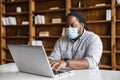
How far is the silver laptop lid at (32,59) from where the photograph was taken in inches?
49.5

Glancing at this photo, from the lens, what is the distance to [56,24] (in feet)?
14.4

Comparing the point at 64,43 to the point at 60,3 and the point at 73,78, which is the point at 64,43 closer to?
the point at 73,78

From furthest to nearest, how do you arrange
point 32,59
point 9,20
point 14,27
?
point 14,27 < point 9,20 < point 32,59

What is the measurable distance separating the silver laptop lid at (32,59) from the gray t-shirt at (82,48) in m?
0.63

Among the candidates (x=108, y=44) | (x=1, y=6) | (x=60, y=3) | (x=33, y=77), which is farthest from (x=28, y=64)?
(x=1, y=6)

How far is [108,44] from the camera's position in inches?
154

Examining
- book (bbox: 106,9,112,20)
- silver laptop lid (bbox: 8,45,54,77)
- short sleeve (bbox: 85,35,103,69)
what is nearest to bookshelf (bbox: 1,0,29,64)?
book (bbox: 106,9,112,20)

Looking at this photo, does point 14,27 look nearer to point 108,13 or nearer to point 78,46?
point 108,13

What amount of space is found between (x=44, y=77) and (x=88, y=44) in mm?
843

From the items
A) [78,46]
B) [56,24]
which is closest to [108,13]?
[56,24]

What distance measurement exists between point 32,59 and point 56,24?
310 centimetres

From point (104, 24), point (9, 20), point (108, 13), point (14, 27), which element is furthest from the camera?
point (14, 27)

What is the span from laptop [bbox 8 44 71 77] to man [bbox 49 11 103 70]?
1.55ft

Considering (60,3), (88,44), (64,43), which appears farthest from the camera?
(60,3)
